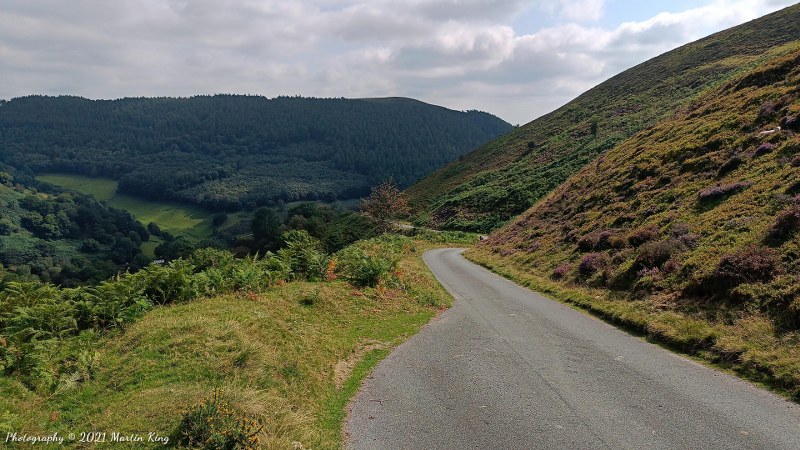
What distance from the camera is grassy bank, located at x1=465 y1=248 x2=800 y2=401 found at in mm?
8633

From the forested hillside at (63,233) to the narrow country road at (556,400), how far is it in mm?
117277

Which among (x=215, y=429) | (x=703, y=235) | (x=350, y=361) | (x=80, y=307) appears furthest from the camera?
(x=703, y=235)

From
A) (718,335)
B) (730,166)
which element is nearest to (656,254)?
(718,335)

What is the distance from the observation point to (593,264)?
20766 millimetres

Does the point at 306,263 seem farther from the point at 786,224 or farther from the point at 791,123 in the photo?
the point at 791,123

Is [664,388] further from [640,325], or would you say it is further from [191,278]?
[191,278]

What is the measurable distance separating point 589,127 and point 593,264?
7484 centimetres

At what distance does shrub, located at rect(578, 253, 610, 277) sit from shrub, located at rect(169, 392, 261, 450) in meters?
17.9

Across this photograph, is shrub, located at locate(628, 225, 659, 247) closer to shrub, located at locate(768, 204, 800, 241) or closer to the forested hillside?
shrub, located at locate(768, 204, 800, 241)

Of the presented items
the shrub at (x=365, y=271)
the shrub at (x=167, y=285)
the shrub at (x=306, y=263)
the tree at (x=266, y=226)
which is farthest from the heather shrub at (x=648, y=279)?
the tree at (x=266, y=226)

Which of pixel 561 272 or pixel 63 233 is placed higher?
pixel 561 272

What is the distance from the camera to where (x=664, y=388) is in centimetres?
864

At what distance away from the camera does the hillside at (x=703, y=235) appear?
10.9 meters

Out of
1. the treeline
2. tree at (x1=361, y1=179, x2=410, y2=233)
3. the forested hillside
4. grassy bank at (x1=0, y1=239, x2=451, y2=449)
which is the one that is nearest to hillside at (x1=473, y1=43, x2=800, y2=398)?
grassy bank at (x1=0, y1=239, x2=451, y2=449)
